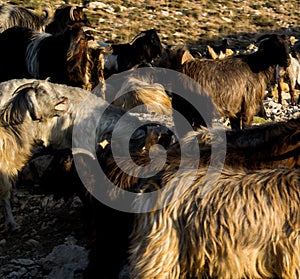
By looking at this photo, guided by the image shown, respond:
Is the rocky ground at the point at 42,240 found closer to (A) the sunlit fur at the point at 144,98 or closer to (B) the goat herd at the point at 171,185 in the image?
(B) the goat herd at the point at 171,185

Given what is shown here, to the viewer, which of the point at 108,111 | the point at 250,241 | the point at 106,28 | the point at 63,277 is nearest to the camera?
the point at 250,241

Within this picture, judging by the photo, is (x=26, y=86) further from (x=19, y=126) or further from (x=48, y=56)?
(x=48, y=56)

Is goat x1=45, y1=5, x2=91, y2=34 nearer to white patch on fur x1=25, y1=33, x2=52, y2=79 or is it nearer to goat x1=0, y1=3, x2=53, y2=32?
goat x1=0, y1=3, x2=53, y2=32

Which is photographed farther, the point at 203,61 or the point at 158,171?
the point at 203,61

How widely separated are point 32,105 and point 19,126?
0.94 ft

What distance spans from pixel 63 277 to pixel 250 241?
1.98 meters

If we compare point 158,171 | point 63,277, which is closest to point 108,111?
point 63,277

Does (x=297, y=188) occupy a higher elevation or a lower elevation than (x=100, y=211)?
higher

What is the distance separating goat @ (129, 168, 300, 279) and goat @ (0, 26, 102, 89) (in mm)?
5079

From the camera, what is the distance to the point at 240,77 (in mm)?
8273

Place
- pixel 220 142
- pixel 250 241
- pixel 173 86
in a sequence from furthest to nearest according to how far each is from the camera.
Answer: pixel 173 86, pixel 220 142, pixel 250 241

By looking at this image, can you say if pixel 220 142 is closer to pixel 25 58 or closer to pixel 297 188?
pixel 297 188

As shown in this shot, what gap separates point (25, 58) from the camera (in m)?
8.83

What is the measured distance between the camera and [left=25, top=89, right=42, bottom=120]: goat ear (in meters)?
5.65
